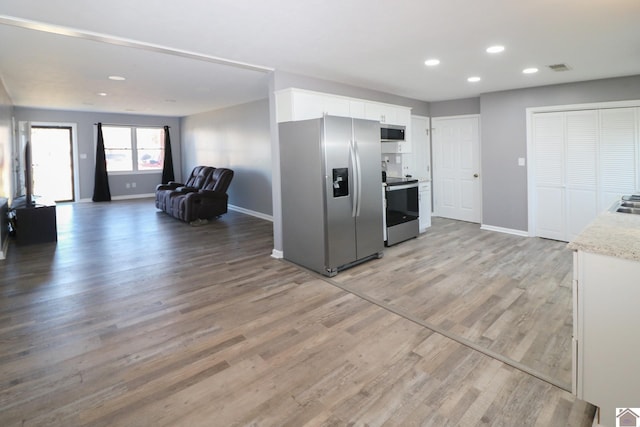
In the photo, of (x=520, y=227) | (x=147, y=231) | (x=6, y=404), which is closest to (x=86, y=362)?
(x=6, y=404)

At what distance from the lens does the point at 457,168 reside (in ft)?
22.3

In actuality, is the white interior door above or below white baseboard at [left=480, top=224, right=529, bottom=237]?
above

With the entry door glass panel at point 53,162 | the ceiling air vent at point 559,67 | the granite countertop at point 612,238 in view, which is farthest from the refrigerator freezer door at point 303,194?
the entry door glass panel at point 53,162

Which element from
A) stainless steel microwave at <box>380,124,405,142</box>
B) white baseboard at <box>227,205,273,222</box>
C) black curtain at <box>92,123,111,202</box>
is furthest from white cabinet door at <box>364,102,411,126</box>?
black curtain at <box>92,123,111,202</box>

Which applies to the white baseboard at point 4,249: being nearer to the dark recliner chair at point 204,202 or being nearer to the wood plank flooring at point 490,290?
the dark recliner chair at point 204,202

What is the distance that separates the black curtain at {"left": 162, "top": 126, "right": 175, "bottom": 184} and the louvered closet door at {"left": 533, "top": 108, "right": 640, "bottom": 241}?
945cm

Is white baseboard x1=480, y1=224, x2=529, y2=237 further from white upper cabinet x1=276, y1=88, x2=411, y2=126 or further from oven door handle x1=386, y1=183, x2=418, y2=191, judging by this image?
white upper cabinet x1=276, y1=88, x2=411, y2=126

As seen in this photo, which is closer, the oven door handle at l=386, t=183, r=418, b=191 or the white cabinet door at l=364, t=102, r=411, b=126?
the oven door handle at l=386, t=183, r=418, b=191

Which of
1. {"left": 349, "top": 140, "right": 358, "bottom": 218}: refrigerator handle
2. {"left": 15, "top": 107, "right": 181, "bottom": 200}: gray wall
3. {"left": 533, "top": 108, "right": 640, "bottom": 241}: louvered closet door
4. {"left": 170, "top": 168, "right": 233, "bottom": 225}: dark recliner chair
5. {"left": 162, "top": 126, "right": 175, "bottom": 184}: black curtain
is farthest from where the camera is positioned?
{"left": 162, "top": 126, "right": 175, "bottom": 184}: black curtain

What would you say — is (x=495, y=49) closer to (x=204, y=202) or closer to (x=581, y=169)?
(x=581, y=169)

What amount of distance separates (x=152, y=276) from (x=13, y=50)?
2777 mm

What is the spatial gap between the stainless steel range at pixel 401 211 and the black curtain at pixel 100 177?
327 inches

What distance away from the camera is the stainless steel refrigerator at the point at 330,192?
3.78m

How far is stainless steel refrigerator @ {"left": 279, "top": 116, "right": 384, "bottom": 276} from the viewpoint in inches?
149
